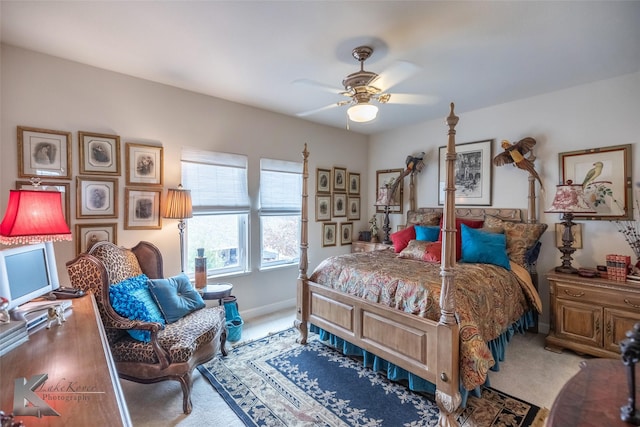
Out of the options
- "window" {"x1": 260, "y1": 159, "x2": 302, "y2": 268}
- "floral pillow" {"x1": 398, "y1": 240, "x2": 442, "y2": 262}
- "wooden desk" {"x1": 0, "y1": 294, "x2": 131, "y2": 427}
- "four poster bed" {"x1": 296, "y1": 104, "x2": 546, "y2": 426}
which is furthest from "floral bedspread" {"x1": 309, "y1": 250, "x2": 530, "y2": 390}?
"wooden desk" {"x1": 0, "y1": 294, "x2": 131, "y2": 427}

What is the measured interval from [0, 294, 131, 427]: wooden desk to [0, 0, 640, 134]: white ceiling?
1961 mm

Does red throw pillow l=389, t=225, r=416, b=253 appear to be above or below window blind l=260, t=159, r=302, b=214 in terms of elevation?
below

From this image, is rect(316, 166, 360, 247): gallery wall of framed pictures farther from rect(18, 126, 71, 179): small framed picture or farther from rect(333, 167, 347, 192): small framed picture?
rect(18, 126, 71, 179): small framed picture

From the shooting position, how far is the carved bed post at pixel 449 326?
193cm

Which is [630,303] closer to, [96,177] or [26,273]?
[26,273]

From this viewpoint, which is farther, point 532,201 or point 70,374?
point 532,201

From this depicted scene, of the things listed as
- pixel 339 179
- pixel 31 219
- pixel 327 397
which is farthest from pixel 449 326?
pixel 339 179

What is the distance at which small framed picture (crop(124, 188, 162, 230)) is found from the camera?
2.93m

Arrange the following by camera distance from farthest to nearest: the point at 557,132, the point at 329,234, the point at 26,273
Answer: the point at 329,234 → the point at 557,132 → the point at 26,273

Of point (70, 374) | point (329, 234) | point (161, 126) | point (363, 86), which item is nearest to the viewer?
point (70, 374)

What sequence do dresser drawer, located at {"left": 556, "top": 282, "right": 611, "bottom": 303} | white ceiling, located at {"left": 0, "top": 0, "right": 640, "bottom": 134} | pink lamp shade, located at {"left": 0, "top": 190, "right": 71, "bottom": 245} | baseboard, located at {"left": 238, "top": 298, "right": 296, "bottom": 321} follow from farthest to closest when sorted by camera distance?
baseboard, located at {"left": 238, "top": 298, "right": 296, "bottom": 321} < dresser drawer, located at {"left": 556, "top": 282, "right": 611, "bottom": 303} < white ceiling, located at {"left": 0, "top": 0, "right": 640, "bottom": 134} < pink lamp shade, located at {"left": 0, "top": 190, "right": 71, "bottom": 245}

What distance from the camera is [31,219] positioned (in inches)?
66.5

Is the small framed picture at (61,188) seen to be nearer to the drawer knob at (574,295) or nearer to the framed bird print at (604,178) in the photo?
the drawer knob at (574,295)

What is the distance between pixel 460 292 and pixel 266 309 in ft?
8.47
